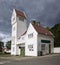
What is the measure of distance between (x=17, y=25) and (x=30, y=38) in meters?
11.1

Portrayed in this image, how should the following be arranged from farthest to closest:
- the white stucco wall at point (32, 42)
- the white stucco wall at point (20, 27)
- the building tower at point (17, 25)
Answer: the white stucco wall at point (20, 27), the building tower at point (17, 25), the white stucco wall at point (32, 42)

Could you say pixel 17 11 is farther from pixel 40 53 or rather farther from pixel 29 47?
pixel 40 53

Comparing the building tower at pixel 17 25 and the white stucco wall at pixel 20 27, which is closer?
the building tower at pixel 17 25

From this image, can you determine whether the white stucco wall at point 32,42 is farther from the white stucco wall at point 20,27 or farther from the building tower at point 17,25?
the white stucco wall at point 20,27

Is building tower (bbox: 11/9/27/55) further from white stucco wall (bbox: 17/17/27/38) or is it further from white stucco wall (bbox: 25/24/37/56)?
white stucco wall (bbox: 25/24/37/56)

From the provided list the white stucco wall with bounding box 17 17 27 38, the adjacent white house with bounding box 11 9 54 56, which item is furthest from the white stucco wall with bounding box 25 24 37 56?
the white stucco wall with bounding box 17 17 27 38

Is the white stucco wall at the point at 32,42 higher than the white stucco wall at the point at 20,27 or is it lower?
lower

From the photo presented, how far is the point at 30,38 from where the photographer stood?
143 feet


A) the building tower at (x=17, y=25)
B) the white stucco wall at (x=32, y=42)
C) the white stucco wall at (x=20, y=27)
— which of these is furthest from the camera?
the white stucco wall at (x=20, y=27)

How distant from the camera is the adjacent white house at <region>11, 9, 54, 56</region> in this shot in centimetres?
4072

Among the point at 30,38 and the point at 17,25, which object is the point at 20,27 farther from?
the point at 30,38

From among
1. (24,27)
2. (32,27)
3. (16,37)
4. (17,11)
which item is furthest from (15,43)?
(32,27)

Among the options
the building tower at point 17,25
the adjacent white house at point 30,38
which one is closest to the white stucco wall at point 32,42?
the adjacent white house at point 30,38

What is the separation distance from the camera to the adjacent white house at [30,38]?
40719 mm
